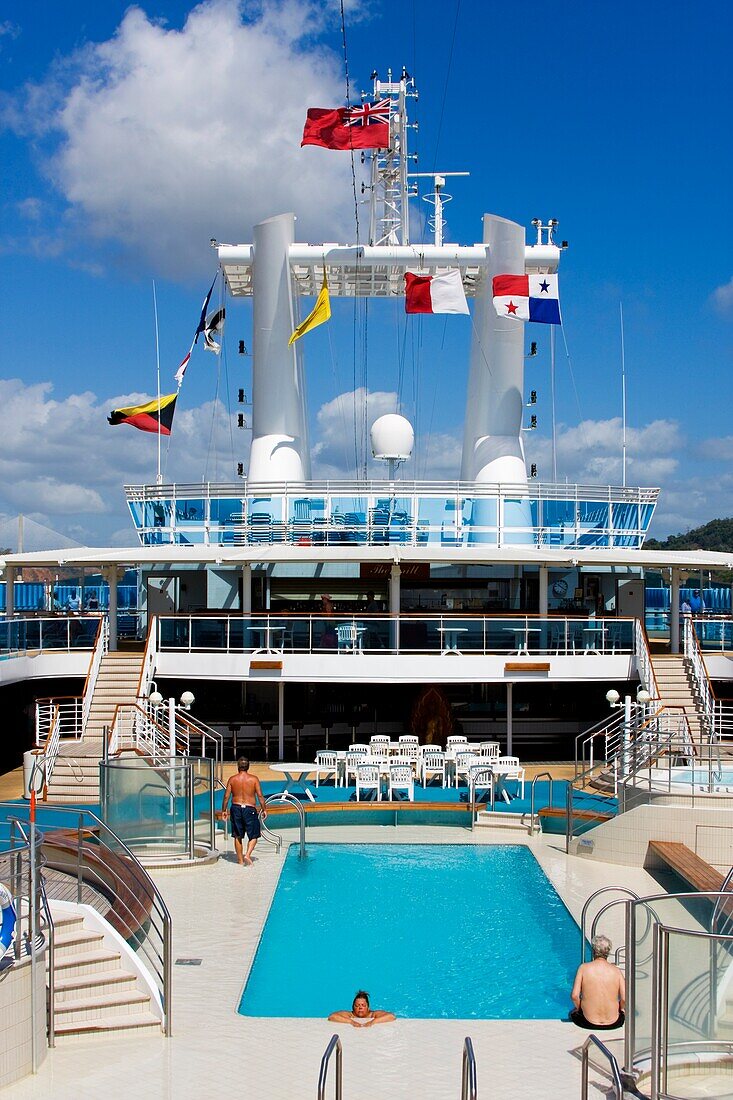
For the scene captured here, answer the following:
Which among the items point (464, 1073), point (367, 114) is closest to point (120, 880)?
point (464, 1073)

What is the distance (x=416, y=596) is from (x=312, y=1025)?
68.8 ft

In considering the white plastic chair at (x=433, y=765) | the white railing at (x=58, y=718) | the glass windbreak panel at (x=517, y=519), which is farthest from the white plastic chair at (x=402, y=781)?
the glass windbreak panel at (x=517, y=519)

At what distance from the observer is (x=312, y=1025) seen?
10156 mm

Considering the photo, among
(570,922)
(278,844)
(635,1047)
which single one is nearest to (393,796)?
(278,844)

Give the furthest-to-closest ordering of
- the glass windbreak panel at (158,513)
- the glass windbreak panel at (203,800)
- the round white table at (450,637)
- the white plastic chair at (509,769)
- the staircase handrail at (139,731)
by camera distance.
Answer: the glass windbreak panel at (158,513), the round white table at (450,637), the staircase handrail at (139,731), the white plastic chair at (509,769), the glass windbreak panel at (203,800)

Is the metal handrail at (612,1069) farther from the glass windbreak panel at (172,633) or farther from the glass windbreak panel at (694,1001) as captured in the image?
the glass windbreak panel at (172,633)

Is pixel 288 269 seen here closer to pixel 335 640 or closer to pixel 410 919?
pixel 335 640

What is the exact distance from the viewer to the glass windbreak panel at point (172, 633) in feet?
79.2

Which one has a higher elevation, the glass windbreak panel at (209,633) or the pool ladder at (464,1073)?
the glass windbreak panel at (209,633)

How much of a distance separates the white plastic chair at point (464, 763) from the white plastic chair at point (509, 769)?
1.19 ft

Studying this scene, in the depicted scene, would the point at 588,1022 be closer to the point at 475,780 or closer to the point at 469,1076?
the point at 469,1076

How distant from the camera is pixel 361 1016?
33.1ft

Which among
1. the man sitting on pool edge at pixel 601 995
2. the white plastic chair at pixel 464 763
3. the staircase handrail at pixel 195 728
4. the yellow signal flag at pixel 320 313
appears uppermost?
the yellow signal flag at pixel 320 313

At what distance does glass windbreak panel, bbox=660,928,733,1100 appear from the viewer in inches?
310
